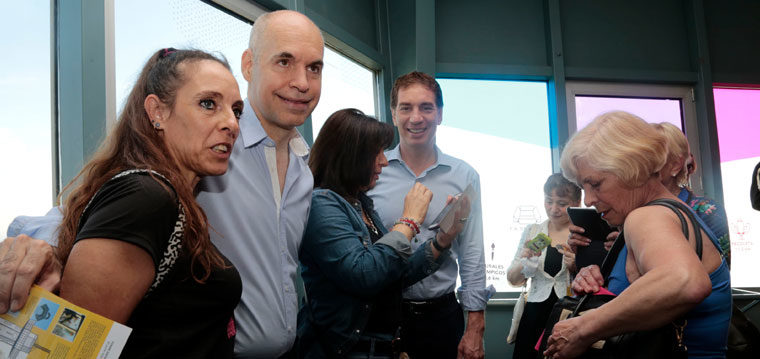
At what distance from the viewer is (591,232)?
7.57 feet

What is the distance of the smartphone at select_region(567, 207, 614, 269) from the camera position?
7.25 feet

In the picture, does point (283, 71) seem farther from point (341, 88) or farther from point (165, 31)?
point (341, 88)

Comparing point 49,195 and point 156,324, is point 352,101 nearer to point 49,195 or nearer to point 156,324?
point 49,195

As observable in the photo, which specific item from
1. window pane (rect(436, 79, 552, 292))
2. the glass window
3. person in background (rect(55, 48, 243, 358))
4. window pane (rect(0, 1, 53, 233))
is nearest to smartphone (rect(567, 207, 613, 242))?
person in background (rect(55, 48, 243, 358))

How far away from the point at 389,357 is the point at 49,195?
3.73 ft

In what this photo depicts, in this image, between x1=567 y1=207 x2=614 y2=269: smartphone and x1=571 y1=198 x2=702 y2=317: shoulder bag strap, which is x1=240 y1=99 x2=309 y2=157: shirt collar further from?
x1=567 y1=207 x2=614 y2=269: smartphone

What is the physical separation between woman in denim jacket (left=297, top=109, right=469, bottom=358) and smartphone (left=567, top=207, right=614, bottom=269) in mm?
620

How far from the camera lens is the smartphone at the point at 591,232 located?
2.21 metres

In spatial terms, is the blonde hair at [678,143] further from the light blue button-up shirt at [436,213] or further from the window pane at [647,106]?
the window pane at [647,106]

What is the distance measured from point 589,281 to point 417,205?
0.63 meters

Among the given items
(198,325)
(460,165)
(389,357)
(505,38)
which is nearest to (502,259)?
(505,38)

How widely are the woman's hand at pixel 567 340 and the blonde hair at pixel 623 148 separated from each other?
1.20 feet

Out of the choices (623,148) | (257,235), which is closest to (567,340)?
(623,148)

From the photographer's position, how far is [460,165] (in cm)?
269
